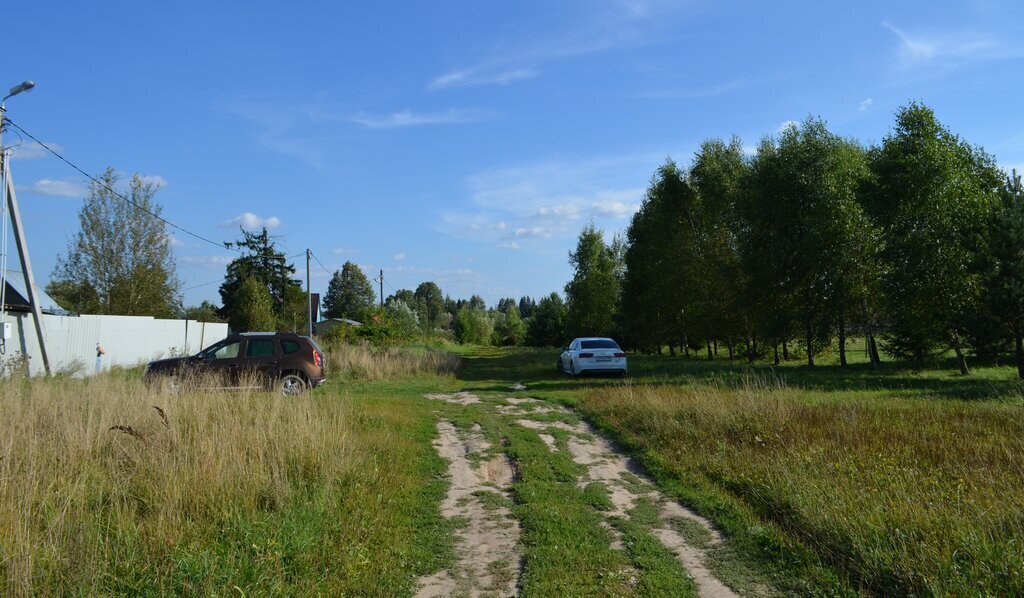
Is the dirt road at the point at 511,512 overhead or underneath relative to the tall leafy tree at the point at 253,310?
underneath

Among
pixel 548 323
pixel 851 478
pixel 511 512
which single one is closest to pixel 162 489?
pixel 511 512

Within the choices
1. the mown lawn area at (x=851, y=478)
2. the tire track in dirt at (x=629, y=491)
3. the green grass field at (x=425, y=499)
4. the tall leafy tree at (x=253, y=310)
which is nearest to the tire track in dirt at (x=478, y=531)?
the green grass field at (x=425, y=499)

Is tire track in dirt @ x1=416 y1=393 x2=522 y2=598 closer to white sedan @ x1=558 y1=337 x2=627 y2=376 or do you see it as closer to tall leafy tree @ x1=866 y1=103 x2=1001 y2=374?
white sedan @ x1=558 y1=337 x2=627 y2=376

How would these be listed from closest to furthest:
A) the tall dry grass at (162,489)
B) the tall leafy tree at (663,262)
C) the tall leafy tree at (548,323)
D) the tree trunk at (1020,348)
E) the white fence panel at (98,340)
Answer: the tall dry grass at (162,489)
the tree trunk at (1020,348)
the white fence panel at (98,340)
the tall leafy tree at (663,262)
the tall leafy tree at (548,323)

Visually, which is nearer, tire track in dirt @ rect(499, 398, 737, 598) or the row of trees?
tire track in dirt @ rect(499, 398, 737, 598)

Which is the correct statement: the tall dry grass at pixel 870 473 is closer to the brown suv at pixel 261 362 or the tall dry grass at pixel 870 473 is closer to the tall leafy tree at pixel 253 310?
the brown suv at pixel 261 362

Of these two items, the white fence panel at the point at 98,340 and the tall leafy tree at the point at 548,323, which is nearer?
the white fence panel at the point at 98,340

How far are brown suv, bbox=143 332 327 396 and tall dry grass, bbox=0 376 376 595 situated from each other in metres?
6.21

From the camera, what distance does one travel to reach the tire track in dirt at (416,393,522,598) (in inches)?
188

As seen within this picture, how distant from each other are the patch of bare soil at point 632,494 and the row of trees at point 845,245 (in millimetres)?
14865

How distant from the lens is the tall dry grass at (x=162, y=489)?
4492 millimetres

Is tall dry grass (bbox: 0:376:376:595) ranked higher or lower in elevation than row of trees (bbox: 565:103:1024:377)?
lower

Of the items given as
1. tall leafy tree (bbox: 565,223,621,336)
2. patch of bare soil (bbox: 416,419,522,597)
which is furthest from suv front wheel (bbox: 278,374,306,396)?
tall leafy tree (bbox: 565,223,621,336)

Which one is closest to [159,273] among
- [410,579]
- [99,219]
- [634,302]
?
[99,219]
